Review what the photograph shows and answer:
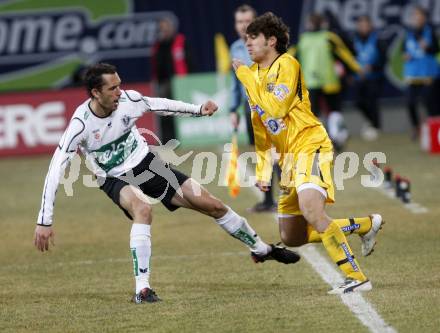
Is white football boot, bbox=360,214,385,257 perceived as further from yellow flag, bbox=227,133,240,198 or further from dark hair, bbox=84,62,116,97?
yellow flag, bbox=227,133,240,198

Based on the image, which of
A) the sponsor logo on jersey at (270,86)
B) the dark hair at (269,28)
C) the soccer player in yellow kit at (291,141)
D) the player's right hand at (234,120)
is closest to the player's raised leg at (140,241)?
the soccer player in yellow kit at (291,141)

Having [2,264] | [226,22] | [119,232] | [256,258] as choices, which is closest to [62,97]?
[226,22]

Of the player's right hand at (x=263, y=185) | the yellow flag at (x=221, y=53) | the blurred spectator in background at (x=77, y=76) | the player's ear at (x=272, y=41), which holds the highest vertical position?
the player's ear at (x=272, y=41)

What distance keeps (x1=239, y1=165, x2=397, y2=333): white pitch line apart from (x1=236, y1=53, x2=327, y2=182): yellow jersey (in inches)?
43.9

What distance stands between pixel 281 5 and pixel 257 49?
47.4 feet

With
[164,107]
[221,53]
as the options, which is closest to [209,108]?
[164,107]

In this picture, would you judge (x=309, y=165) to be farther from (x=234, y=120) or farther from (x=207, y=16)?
(x=207, y=16)

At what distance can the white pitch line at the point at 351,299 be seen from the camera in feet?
23.8

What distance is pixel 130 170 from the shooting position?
29.0 feet

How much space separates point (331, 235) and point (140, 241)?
1441mm

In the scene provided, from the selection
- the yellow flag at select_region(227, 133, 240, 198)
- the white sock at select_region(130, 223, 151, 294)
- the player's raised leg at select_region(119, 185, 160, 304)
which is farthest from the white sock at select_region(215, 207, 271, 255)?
the yellow flag at select_region(227, 133, 240, 198)

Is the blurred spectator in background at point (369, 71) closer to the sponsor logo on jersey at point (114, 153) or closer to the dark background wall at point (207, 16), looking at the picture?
the dark background wall at point (207, 16)

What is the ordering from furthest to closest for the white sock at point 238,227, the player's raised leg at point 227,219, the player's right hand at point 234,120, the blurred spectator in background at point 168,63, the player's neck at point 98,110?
the blurred spectator in background at point 168,63
the player's right hand at point 234,120
the white sock at point 238,227
the player's raised leg at point 227,219
the player's neck at point 98,110

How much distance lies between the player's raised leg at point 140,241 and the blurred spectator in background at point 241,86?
374 cm
